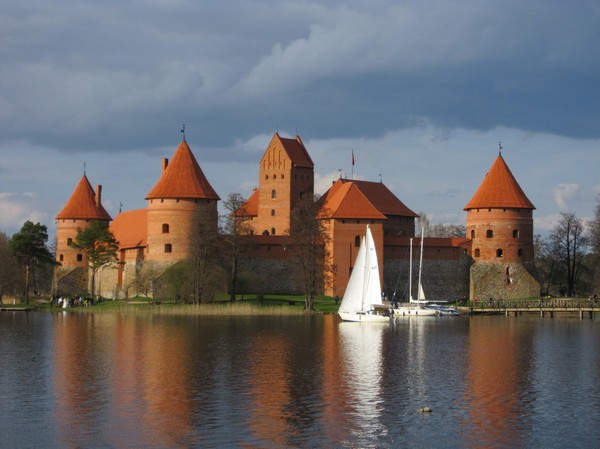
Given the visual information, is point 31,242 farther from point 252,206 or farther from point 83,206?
point 252,206

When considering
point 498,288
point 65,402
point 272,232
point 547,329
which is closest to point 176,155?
point 272,232

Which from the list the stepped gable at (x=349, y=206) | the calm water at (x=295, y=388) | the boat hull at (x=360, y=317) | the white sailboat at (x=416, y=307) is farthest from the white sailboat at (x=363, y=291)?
the stepped gable at (x=349, y=206)

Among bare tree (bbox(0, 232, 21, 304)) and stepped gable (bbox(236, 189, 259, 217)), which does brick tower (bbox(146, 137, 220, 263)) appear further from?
bare tree (bbox(0, 232, 21, 304))

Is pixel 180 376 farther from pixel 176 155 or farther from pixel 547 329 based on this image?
pixel 176 155

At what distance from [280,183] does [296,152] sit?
6.49ft

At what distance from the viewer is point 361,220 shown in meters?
51.5

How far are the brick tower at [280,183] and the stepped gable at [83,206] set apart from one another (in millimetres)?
8880

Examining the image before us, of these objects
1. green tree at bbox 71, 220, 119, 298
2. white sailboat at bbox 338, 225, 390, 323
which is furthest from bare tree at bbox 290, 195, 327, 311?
green tree at bbox 71, 220, 119, 298

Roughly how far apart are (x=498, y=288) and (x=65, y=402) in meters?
36.0

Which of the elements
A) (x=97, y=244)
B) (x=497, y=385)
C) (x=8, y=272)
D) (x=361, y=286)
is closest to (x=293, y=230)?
(x=97, y=244)

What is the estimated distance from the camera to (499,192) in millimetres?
53281

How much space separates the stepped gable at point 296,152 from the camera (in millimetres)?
56469

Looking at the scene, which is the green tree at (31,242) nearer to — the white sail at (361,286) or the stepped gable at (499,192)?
the white sail at (361,286)

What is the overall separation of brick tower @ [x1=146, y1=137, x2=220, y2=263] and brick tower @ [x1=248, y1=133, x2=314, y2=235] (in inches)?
218
